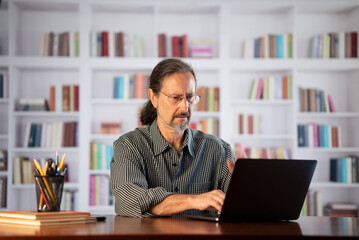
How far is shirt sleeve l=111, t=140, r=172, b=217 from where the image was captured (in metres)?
1.82

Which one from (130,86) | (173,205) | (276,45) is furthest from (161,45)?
(173,205)

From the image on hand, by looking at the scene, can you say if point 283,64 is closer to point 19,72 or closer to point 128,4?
point 128,4

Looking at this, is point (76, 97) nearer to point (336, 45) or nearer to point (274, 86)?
point (274, 86)

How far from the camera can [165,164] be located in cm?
221

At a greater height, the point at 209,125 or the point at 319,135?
the point at 209,125

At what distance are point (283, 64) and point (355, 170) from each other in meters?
1.27

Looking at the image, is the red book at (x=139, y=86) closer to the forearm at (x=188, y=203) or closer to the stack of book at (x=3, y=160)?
the stack of book at (x=3, y=160)

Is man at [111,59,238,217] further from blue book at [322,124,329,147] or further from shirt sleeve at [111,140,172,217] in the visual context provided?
blue book at [322,124,329,147]

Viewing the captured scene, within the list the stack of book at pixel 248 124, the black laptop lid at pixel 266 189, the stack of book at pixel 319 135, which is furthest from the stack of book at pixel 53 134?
the black laptop lid at pixel 266 189

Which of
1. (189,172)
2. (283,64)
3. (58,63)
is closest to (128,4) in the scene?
(58,63)

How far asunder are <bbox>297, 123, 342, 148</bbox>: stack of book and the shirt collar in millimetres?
2948

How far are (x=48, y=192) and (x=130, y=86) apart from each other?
11.2 feet

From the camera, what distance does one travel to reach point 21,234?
1.30m

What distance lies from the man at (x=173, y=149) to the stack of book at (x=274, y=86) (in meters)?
2.79
